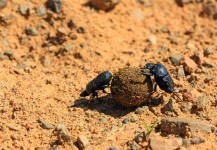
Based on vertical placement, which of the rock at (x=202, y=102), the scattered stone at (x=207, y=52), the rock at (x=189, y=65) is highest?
the scattered stone at (x=207, y=52)

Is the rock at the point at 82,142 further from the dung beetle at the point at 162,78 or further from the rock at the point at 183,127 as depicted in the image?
the dung beetle at the point at 162,78

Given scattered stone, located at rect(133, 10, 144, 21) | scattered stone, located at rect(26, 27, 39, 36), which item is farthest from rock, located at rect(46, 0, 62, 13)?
scattered stone, located at rect(133, 10, 144, 21)

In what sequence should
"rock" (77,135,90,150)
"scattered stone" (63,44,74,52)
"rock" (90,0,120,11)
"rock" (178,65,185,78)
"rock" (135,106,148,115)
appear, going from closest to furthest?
"rock" (77,135,90,150) → "rock" (135,106,148,115) → "rock" (178,65,185,78) → "scattered stone" (63,44,74,52) → "rock" (90,0,120,11)

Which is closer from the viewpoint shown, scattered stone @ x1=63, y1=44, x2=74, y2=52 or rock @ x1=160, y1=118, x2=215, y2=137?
rock @ x1=160, y1=118, x2=215, y2=137

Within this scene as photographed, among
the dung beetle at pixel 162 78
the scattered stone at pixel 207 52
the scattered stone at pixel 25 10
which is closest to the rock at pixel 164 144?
the dung beetle at pixel 162 78

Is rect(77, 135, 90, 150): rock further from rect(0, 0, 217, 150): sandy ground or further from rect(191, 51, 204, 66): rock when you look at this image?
rect(191, 51, 204, 66): rock

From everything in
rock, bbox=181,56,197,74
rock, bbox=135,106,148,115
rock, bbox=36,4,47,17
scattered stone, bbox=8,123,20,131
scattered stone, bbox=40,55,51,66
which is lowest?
scattered stone, bbox=8,123,20,131
